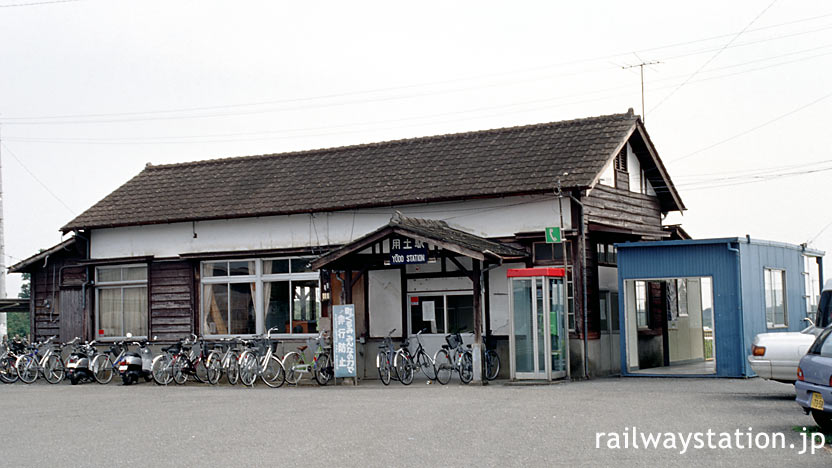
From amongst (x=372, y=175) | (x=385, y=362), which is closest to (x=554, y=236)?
(x=385, y=362)

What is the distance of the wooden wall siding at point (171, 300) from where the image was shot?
1077 inches

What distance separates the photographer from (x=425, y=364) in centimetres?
2261

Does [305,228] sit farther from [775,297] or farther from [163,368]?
[775,297]

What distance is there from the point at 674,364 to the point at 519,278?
7.51 meters

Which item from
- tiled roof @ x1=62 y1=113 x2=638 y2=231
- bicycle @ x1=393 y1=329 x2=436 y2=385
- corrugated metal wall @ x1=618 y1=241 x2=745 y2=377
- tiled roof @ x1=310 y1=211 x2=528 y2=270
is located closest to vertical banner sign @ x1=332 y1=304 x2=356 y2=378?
bicycle @ x1=393 y1=329 x2=436 y2=385

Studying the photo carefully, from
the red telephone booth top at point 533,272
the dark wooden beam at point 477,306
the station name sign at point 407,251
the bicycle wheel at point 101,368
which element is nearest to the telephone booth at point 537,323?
the red telephone booth top at point 533,272

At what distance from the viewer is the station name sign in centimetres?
2156

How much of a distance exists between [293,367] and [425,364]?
293 cm

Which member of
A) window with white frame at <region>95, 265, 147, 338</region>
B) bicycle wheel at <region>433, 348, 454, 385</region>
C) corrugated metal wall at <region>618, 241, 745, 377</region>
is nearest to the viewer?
corrugated metal wall at <region>618, 241, 745, 377</region>

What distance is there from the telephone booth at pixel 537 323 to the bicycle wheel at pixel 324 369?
4.25 meters

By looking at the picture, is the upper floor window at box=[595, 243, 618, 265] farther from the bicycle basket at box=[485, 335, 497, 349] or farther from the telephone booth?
the bicycle basket at box=[485, 335, 497, 349]

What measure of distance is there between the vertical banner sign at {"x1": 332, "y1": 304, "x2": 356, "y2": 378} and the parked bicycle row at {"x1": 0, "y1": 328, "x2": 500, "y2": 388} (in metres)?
0.47

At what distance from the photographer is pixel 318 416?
48.8ft

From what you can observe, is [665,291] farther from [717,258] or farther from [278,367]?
[278,367]
